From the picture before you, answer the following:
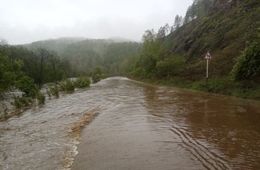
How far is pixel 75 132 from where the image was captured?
1759 cm

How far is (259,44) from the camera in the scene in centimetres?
3478

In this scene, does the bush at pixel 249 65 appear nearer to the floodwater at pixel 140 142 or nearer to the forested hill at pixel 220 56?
the forested hill at pixel 220 56

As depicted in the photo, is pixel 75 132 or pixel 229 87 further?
pixel 229 87

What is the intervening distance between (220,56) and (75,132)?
5008 centimetres

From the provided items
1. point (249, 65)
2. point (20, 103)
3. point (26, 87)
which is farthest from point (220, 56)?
point (20, 103)

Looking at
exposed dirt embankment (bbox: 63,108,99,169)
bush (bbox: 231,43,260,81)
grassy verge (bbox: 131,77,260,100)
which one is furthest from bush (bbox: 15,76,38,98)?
bush (bbox: 231,43,260,81)

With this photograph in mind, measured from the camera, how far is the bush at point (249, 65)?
114 ft

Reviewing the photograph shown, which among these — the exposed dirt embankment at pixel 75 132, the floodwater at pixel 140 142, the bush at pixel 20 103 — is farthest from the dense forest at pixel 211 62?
the exposed dirt embankment at pixel 75 132

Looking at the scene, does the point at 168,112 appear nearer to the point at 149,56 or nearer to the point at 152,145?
the point at 152,145

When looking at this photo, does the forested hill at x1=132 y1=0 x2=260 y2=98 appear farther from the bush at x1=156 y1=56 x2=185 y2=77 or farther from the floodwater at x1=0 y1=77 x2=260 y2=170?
the floodwater at x1=0 y1=77 x2=260 y2=170

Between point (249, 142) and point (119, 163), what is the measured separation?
568 centimetres

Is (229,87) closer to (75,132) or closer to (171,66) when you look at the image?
(75,132)

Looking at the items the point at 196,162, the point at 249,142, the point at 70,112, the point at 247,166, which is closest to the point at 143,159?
the point at 196,162

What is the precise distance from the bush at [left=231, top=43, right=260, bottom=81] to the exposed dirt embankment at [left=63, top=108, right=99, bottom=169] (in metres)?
17.5
